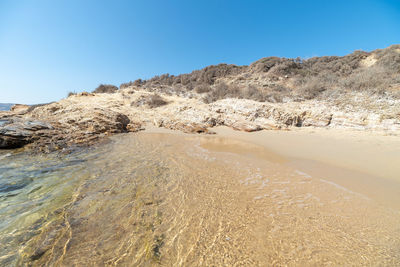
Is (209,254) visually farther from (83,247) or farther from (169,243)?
(83,247)

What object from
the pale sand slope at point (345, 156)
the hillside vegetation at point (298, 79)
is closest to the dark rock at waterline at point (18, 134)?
the pale sand slope at point (345, 156)

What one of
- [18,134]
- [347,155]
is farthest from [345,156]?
[18,134]

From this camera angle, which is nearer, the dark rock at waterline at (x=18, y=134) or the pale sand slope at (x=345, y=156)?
the pale sand slope at (x=345, y=156)

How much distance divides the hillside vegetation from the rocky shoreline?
1918 mm

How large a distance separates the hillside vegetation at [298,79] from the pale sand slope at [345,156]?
4351 mm

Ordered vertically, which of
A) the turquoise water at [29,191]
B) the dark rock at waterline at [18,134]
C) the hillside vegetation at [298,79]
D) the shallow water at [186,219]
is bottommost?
the shallow water at [186,219]

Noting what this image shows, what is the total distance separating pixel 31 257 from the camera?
1.67 m

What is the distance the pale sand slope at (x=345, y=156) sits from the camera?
3123 mm

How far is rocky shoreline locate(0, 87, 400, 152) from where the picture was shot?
6.16 meters

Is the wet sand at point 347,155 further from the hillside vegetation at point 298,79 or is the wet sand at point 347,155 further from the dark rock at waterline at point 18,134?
the dark rock at waterline at point 18,134

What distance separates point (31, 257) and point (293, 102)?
12123 mm

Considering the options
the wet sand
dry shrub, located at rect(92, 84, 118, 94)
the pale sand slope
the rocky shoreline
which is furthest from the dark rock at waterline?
dry shrub, located at rect(92, 84, 118, 94)

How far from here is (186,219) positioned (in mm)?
2297

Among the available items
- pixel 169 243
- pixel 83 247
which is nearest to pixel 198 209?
pixel 169 243
